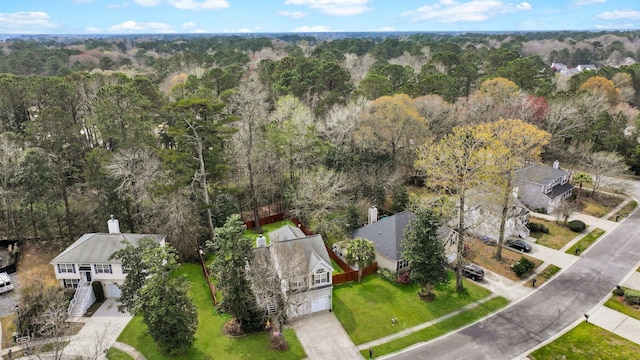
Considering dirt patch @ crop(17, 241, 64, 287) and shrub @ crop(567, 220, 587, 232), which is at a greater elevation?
dirt patch @ crop(17, 241, 64, 287)

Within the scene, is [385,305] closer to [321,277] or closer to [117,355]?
[321,277]

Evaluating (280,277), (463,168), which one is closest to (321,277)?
(280,277)

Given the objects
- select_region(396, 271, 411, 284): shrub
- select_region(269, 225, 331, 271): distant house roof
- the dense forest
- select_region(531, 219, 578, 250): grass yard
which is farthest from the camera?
select_region(531, 219, 578, 250): grass yard

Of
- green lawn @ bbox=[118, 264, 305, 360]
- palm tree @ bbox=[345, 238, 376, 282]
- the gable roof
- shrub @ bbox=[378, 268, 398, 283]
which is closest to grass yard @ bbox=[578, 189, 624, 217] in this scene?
the gable roof

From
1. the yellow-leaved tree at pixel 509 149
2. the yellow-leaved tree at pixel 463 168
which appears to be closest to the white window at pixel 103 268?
the yellow-leaved tree at pixel 463 168

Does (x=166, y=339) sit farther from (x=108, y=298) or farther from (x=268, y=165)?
(x=268, y=165)

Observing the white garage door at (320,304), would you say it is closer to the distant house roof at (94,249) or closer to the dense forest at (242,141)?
the dense forest at (242,141)

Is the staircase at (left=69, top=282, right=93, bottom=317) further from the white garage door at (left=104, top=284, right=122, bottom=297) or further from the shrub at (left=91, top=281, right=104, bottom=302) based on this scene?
the white garage door at (left=104, top=284, right=122, bottom=297)
